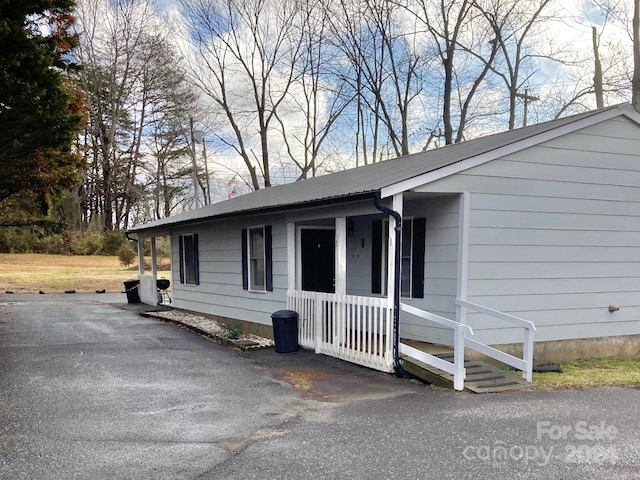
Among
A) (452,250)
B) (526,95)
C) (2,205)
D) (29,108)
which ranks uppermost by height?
(526,95)

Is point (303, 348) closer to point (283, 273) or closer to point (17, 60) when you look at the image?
point (283, 273)

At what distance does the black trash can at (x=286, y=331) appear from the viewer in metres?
8.38

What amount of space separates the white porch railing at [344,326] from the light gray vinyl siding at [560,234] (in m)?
1.51

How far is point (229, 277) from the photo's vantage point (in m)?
11.3

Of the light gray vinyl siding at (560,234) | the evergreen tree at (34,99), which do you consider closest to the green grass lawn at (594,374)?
the light gray vinyl siding at (560,234)

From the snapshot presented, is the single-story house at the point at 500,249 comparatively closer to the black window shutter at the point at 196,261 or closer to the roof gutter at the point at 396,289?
the roof gutter at the point at 396,289

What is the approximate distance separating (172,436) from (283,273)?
490 cm

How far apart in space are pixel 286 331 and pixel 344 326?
130 centimetres

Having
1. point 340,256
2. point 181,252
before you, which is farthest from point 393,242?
point 181,252

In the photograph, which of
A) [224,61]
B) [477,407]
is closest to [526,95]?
[224,61]

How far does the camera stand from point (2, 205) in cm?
1466

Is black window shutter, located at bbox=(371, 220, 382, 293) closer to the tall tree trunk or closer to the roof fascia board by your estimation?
the roof fascia board

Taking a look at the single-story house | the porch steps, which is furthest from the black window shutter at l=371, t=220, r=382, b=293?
the porch steps

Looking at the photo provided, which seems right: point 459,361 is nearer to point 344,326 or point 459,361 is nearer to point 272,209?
point 344,326
